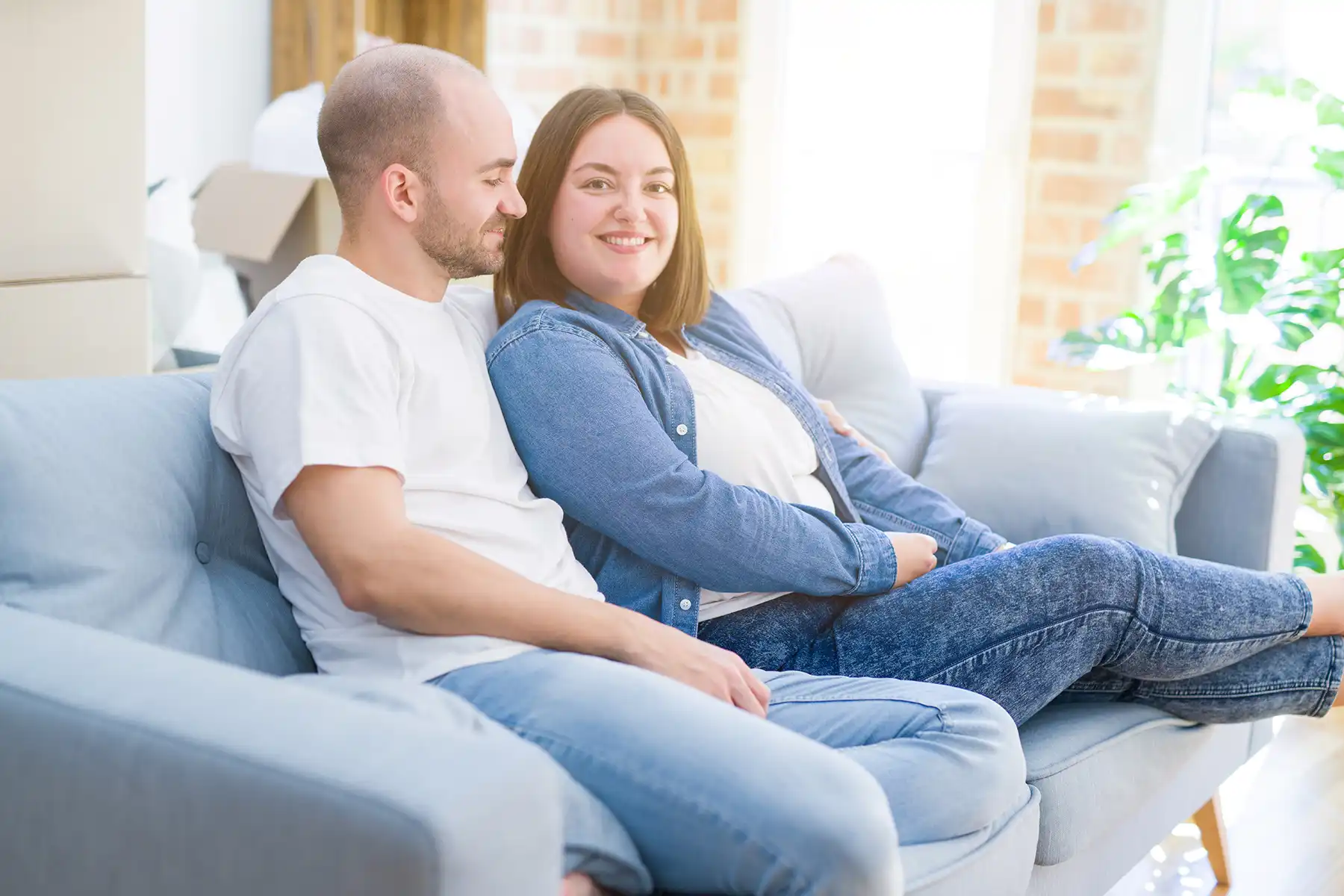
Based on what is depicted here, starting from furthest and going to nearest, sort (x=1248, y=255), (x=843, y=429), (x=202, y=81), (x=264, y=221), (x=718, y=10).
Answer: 1. (x=718, y=10)
2. (x=202, y=81)
3. (x=1248, y=255)
4. (x=264, y=221)
5. (x=843, y=429)

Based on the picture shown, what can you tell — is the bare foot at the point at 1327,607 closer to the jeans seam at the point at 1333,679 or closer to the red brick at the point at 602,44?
the jeans seam at the point at 1333,679

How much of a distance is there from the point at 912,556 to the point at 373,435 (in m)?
0.75

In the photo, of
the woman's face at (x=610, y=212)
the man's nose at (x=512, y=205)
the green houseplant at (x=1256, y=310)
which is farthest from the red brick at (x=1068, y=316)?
the man's nose at (x=512, y=205)

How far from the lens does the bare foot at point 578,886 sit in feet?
3.55

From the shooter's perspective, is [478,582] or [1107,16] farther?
[1107,16]

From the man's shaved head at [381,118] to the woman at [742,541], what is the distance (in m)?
0.22

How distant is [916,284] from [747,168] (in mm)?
607

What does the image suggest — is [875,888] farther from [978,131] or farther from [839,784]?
[978,131]

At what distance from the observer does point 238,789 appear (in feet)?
2.95

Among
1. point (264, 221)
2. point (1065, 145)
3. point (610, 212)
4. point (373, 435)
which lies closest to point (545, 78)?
point (264, 221)

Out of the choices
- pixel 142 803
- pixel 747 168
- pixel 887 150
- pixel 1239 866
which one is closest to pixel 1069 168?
pixel 887 150

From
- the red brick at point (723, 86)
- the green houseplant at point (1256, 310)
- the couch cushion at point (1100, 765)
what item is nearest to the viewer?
the couch cushion at point (1100, 765)

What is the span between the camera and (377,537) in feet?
3.99

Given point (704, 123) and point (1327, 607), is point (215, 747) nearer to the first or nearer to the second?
point (1327, 607)
